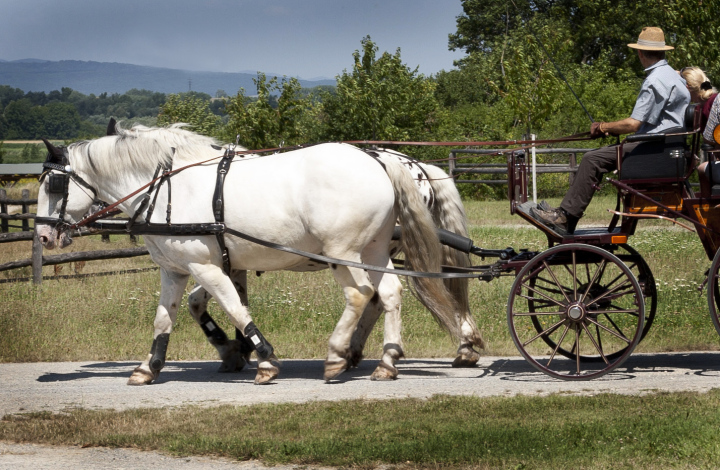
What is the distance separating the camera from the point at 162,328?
7461mm

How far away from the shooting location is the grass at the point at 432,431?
4812 mm

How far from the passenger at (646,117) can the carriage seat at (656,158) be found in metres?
0.07

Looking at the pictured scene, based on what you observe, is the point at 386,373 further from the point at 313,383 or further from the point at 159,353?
the point at 159,353

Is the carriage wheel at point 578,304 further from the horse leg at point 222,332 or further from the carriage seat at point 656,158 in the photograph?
the horse leg at point 222,332

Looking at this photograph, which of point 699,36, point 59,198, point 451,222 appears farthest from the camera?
point 699,36

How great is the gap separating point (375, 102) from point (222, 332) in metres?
27.0

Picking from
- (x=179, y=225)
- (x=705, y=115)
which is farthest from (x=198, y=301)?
(x=705, y=115)

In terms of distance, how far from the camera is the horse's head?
24.8 ft

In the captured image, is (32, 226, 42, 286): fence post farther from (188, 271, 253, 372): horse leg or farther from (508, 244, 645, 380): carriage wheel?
(508, 244, 645, 380): carriage wheel

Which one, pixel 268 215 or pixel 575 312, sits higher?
pixel 268 215

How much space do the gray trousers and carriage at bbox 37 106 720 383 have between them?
0.27 feet

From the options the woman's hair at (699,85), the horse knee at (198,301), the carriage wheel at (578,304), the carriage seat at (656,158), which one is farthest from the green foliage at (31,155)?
the carriage seat at (656,158)

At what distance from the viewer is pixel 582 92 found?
117ft

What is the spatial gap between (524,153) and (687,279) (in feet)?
17.8
